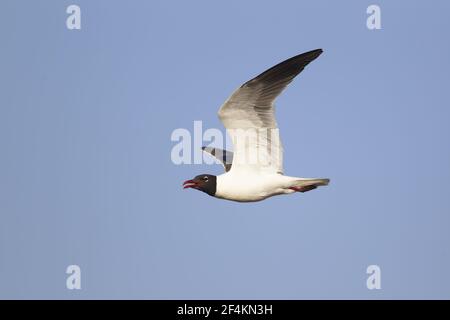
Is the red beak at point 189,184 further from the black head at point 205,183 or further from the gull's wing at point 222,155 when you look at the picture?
the gull's wing at point 222,155

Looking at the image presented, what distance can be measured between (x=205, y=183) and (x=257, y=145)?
1.19 meters

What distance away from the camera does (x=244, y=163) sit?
50.0 ft

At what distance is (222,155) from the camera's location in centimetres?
1798

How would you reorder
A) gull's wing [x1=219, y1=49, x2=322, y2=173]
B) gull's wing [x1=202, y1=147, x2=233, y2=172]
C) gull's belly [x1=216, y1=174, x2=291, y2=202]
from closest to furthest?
gull's wing [x1=219, y1=49, x2=322, y2=173], gull's belly [x1=216, y1=174, x2=291, y2=202], gull's wing [x1=202, y1=147, x2=233, y2=172]

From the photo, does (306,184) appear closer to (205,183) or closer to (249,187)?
(249,187)

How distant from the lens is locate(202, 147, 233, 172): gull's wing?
17219 millimetres

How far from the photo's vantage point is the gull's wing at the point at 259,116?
14414 millimetres

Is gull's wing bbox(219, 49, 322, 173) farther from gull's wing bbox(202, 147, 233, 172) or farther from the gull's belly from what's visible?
gull's wing bbox(202, 147, 233, 172)

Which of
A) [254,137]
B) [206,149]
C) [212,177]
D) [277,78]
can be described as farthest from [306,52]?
[206,149]

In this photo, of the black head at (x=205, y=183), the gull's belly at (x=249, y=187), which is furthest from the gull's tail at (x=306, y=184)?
the black head at (x=205, y=183)

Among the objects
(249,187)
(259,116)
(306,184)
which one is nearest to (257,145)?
(259,116)

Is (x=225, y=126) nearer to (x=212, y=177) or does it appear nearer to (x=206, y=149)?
(x=212, y=177)

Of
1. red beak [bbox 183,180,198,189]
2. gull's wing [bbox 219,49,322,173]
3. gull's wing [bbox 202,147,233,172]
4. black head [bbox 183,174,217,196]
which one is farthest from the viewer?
gull's wing [bbox 202,147,233,172]

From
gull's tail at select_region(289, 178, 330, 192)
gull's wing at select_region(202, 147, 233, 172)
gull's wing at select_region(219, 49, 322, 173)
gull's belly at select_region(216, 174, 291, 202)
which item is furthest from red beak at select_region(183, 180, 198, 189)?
gull's tail at select_region(289, 178, 330, 192)
